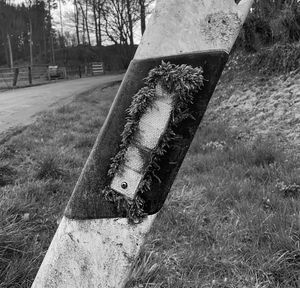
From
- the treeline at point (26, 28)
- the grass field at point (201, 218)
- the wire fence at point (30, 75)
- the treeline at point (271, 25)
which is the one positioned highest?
the treeline at point (26, 28)

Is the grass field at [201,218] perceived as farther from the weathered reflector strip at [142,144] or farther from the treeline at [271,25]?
the treeline at [271,25]

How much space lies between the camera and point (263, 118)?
5852mm

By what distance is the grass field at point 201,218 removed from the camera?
1.99 metres

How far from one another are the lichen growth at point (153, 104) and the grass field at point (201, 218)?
1067mm

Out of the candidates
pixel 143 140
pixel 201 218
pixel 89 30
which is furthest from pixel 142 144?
pixel 89 30

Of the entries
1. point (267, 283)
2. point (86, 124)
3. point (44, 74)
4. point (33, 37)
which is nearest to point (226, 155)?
point (267, 283)

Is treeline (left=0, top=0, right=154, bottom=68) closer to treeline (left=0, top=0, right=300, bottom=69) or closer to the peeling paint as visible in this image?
treeline (left=0, top=0, right=300, bottom=69)

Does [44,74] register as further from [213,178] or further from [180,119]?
[180,119]

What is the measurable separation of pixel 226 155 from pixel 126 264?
3.54 meters

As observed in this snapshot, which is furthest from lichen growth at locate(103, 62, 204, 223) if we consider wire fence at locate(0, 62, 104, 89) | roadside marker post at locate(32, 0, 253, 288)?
wire fence at locate(0, 62, 104, 89)

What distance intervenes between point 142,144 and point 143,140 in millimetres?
11

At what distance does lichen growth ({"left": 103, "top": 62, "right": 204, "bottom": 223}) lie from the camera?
2.87ft

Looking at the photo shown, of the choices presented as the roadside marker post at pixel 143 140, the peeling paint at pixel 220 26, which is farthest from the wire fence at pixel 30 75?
the peeling paint at pixel 220 26

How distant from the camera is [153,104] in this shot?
0.90 meters
